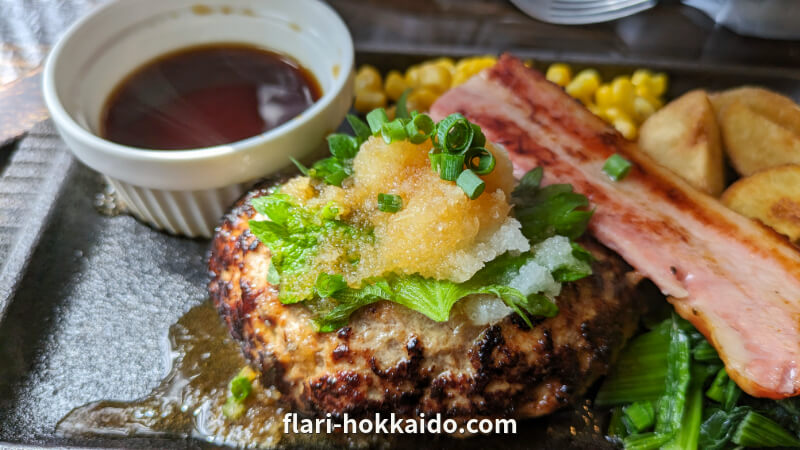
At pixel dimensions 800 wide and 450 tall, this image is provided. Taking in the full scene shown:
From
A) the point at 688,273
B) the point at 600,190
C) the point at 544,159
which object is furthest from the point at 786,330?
the point at 544,159

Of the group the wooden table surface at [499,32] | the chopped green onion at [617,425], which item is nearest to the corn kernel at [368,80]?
the wooden table surface at [499,32]

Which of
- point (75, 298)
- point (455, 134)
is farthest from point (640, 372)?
point (75, 298)

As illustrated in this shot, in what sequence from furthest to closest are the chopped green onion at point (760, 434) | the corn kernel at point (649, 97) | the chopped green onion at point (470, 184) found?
the corn kernel at point (649, 97) < the chopped green onion at point (760, 434) < the chopped green onion at point (470, 184)

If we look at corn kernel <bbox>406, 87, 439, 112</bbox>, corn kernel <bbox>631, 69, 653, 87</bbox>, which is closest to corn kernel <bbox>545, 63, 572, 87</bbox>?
corn kernel <bbox>631, 69, 653, 87</bbox>

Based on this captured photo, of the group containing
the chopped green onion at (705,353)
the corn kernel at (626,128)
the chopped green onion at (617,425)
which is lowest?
the chopped green onion at (617,425)

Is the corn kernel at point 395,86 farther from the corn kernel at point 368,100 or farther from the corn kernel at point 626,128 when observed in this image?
the corn kernel at point 626,128

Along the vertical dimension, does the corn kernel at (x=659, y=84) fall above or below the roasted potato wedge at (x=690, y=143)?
below

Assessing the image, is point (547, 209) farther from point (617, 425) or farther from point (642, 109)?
point (642, 109)

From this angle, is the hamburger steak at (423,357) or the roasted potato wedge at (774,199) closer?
the hamburger steak at (423,357)

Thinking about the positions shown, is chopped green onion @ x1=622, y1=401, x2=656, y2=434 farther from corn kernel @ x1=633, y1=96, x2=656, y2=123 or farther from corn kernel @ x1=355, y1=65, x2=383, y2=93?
corn kernel @ x1=355, y1=65, x2=383, y2=93
